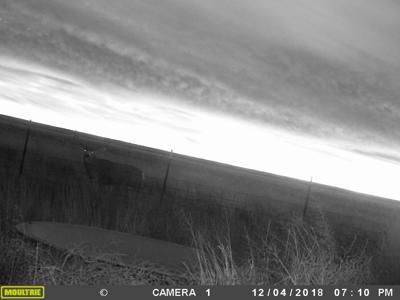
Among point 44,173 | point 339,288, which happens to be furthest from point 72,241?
point 44,173

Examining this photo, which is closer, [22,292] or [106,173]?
[22,292]

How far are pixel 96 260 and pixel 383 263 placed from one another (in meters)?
6.69

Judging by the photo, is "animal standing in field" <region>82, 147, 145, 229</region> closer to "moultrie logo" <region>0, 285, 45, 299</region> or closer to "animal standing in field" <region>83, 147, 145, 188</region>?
"animal standing in field" <region>83, 147, 145, 188</region>

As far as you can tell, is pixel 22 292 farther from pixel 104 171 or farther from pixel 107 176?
pixel 107 176

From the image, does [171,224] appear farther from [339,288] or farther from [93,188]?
[339,288]

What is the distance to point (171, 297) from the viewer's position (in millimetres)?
4336
